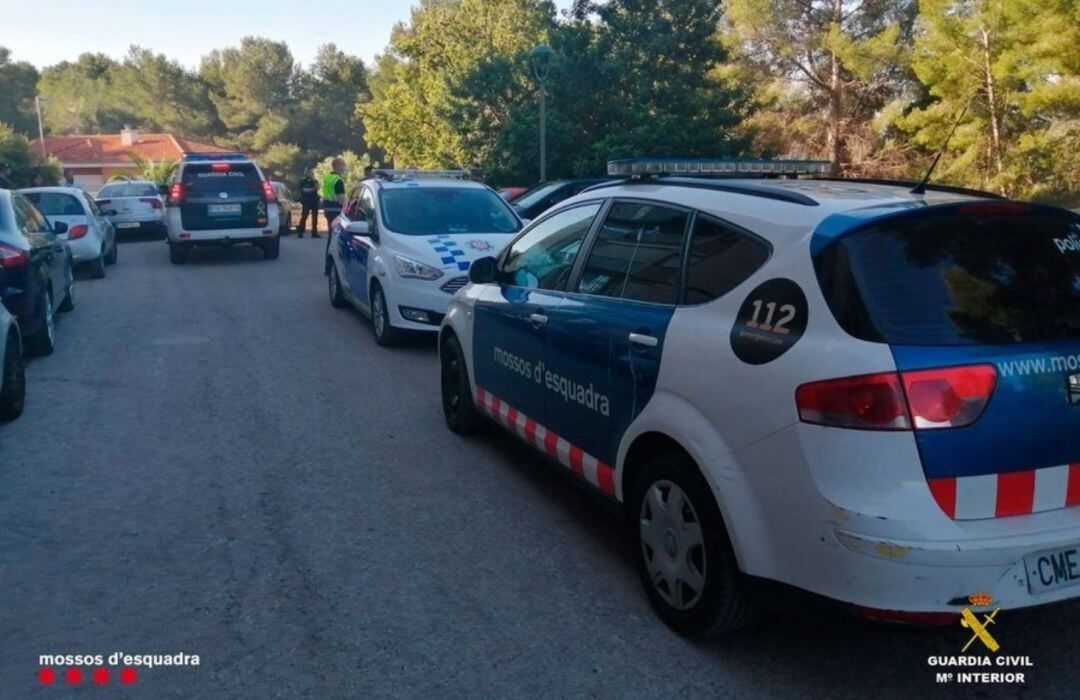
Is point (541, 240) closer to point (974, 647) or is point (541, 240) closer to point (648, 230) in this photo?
point (648, 230)

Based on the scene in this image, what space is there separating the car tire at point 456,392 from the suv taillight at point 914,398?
12.0ft

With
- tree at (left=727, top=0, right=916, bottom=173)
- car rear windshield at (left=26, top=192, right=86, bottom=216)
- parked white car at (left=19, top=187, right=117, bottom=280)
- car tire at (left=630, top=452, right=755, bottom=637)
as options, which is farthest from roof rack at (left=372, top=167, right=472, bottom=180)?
tree at (left=727, top=0, right=916, bottom=173)

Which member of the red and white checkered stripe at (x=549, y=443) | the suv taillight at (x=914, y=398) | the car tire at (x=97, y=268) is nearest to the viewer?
the suv taillight at (x=914, y=398)

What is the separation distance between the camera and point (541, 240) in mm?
5848

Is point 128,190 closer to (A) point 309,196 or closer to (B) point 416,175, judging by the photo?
(A) point 309,196

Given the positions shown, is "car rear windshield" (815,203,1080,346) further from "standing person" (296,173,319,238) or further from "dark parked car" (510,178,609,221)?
"standing person" (296,173,319,238)

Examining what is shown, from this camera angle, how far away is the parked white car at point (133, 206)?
23469mm

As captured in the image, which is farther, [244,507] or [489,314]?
[489,314]

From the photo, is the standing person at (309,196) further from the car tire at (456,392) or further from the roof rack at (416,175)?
the car tire at (456,392)

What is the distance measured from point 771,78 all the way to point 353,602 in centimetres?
2989

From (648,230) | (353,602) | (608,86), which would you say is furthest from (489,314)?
(608,86)

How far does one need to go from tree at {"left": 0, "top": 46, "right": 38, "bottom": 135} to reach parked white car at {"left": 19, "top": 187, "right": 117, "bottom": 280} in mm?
68026

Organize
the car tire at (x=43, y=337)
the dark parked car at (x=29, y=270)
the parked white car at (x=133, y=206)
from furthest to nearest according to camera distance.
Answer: the parked white car at (x=133, y=206)
the car tire at (x=43, y=337)
the dark parked car at (x=29, y=270)

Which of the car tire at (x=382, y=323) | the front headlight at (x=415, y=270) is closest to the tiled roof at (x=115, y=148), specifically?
the car tire at (x=382, y=323)
